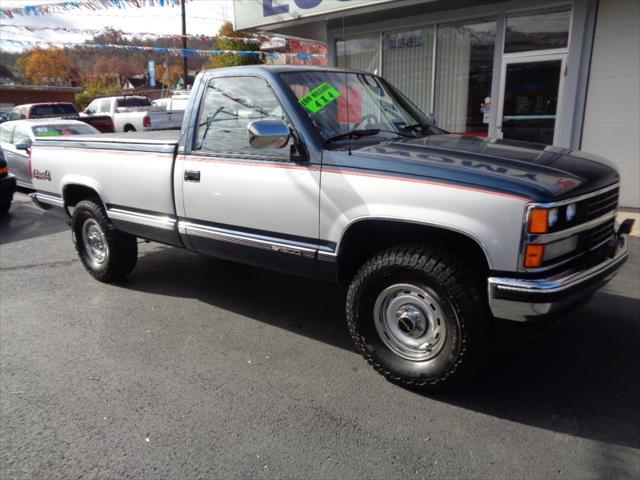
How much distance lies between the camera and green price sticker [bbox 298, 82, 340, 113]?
142 inches

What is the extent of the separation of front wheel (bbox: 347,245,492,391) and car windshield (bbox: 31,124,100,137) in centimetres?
897

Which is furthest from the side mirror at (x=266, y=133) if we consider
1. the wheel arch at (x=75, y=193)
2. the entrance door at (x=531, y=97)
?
the entrance door at (x=531, y=97)

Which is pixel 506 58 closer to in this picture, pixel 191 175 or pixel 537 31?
pixel 537 31

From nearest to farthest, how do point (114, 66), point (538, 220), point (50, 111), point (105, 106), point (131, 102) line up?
point (538, 220) → point (50, 111) → point (105, 106) → point (131, 102) → point (114, 66)

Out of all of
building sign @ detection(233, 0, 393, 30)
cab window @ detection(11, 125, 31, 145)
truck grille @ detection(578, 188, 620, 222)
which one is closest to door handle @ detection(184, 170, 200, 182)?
truck grille @ detection(578, 188, 620, 222)

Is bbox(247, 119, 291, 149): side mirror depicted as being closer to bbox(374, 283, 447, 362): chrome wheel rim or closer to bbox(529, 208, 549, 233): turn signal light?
bbox(374, 283, 447, 362): chrome wheel rim

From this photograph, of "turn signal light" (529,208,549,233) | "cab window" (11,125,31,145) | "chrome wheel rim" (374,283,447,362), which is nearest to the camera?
"turn signal light" (529,208,549,233)

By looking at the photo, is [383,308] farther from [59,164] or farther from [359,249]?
[59,164]

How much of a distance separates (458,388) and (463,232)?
1.10m

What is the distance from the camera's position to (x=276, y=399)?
3.23m

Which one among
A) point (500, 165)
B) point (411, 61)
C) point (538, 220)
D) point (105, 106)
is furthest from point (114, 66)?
point (538, 220)

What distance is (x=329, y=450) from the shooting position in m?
2.75

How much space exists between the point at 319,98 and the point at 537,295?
6.54ft

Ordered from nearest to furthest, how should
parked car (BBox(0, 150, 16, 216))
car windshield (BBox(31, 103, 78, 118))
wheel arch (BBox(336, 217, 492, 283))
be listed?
wheel arch (BBox(336, 217, 492, 283)), parked car (BBox(0, 150, 16, 216)), car windshield (BBox(31, 103, 78, 118))
